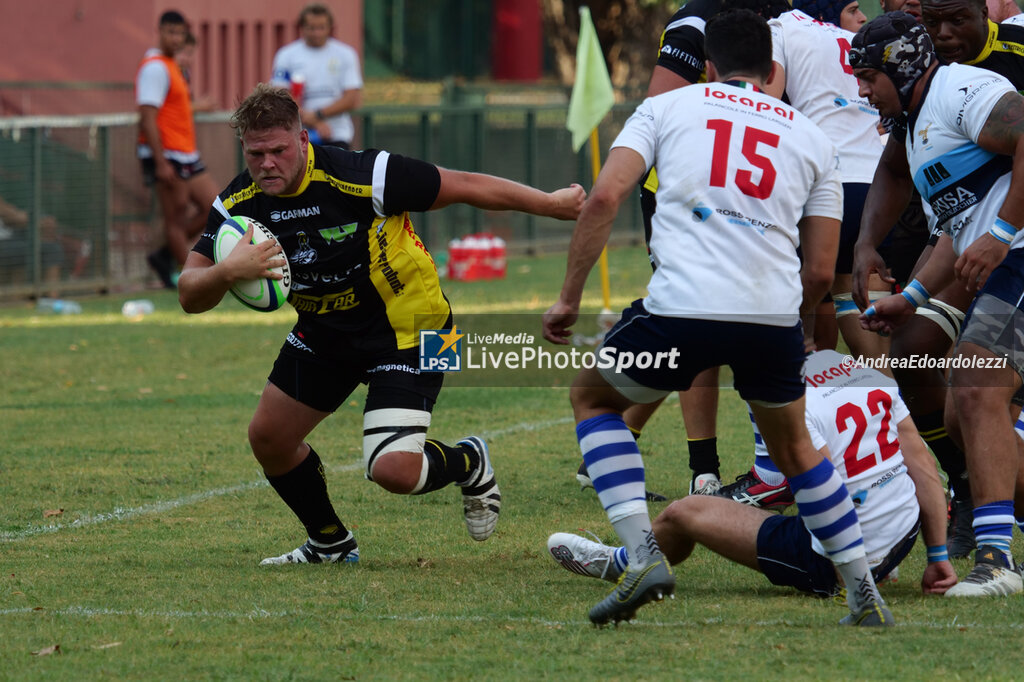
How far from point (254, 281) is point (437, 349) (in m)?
0.87

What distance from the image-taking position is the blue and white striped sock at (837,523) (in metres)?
4.88

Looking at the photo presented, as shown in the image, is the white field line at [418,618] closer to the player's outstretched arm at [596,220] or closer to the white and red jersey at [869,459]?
the white and red jersey at [869,459]

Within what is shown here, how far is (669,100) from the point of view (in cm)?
493

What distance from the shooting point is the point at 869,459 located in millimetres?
5285

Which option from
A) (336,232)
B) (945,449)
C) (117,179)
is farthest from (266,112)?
(117,179)

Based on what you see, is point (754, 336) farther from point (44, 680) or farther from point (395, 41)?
point (395, 41)

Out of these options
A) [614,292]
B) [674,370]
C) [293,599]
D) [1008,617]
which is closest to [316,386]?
[293,599]

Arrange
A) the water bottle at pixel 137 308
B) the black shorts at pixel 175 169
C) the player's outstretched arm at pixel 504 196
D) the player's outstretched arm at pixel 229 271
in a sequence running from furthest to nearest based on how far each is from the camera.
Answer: the black shorts at pixel 175 169 → the water bottle at pixel 137 308 → the player's outstretched arm at pixel 504 196 → the player's outstretched arm at pixel 229 271

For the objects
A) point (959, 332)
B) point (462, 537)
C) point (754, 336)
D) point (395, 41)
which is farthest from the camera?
point (395, 41)

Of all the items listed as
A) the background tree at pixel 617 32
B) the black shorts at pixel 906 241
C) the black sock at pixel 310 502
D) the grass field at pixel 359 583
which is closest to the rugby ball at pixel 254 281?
the black sock at pixel 310 502

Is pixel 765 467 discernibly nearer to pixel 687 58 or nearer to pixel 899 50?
pixel 899 50

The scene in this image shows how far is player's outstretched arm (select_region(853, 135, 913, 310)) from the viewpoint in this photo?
253 inches

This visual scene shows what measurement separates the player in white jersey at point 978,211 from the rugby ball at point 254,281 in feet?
8.04

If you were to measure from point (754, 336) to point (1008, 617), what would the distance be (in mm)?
1331
